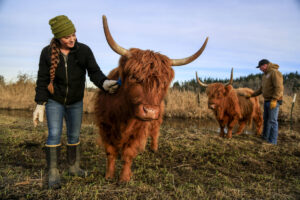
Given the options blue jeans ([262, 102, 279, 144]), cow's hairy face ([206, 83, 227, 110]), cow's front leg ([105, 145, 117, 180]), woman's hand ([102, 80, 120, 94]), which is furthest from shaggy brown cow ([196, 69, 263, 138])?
woman's hand ([102, 80, 120, 94])

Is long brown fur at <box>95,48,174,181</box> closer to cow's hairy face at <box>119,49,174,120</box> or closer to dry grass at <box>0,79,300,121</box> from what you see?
cow's hairy face at <box>119,49,174,120</box>

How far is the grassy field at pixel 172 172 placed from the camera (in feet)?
7.72

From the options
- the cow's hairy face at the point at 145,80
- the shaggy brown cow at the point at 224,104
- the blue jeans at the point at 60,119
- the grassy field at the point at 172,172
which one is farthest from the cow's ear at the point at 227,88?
the blue jeans at the point at 60,119

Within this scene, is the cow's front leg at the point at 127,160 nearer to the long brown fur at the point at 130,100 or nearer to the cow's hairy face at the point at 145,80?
the long brown fur at the point at 130,100

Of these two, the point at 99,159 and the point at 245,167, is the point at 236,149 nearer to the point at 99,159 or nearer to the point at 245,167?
the point at 245,167

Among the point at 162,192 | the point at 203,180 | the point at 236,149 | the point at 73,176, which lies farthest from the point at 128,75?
the point at 236,149

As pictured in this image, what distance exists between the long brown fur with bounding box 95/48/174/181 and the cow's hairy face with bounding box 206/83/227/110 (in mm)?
3909

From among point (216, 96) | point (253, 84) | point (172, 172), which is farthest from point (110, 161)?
point (253, 84)

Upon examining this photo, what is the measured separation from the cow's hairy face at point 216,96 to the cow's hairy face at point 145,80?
417 cm

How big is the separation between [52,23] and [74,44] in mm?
338

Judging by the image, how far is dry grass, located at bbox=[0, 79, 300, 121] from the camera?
44.9ft

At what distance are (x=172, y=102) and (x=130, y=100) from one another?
1163 centimetres

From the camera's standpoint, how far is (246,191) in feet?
8.74

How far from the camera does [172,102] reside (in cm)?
1386
